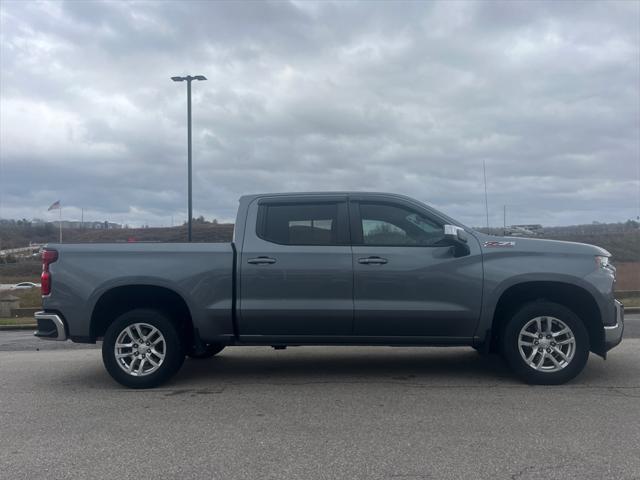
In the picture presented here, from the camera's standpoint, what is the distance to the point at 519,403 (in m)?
5.78

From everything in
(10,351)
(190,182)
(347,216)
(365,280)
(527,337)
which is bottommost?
(10,351)

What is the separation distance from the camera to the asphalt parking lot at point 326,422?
4.30 meters

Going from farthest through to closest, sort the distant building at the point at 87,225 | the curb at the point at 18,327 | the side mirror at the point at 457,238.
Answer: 1. the curb at the point at 18,327
2. the distant building at the point at 87,225
3. the side mirror at the point at 457,238

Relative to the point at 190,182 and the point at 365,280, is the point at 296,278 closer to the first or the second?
the point at 365,280

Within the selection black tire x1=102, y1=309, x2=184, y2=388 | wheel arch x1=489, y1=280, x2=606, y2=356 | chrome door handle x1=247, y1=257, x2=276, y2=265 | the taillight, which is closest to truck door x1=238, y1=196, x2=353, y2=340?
chrome door handle x1=247, y1=257, x2=276, y2=265

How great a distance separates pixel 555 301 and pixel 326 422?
288cm

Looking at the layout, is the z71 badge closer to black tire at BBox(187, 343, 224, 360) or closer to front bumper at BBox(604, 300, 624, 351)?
front bumper at BBox(604, 300, 624, 351)

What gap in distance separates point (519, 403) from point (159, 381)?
3.55 m

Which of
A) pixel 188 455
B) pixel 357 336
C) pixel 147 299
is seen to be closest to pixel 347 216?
pixel 357 336

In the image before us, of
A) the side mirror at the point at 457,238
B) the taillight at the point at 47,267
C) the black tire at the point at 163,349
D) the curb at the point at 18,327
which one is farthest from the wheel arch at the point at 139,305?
the curb at the point at 18,327

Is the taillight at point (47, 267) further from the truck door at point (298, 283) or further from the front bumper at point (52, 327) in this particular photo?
the truck door at point (298, 283)

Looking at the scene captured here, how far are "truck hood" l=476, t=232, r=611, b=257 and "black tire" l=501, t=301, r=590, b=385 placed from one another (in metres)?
0.55

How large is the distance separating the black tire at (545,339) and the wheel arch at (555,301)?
0.65ft

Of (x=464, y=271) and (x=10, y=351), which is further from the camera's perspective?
(x=10, y=351)
